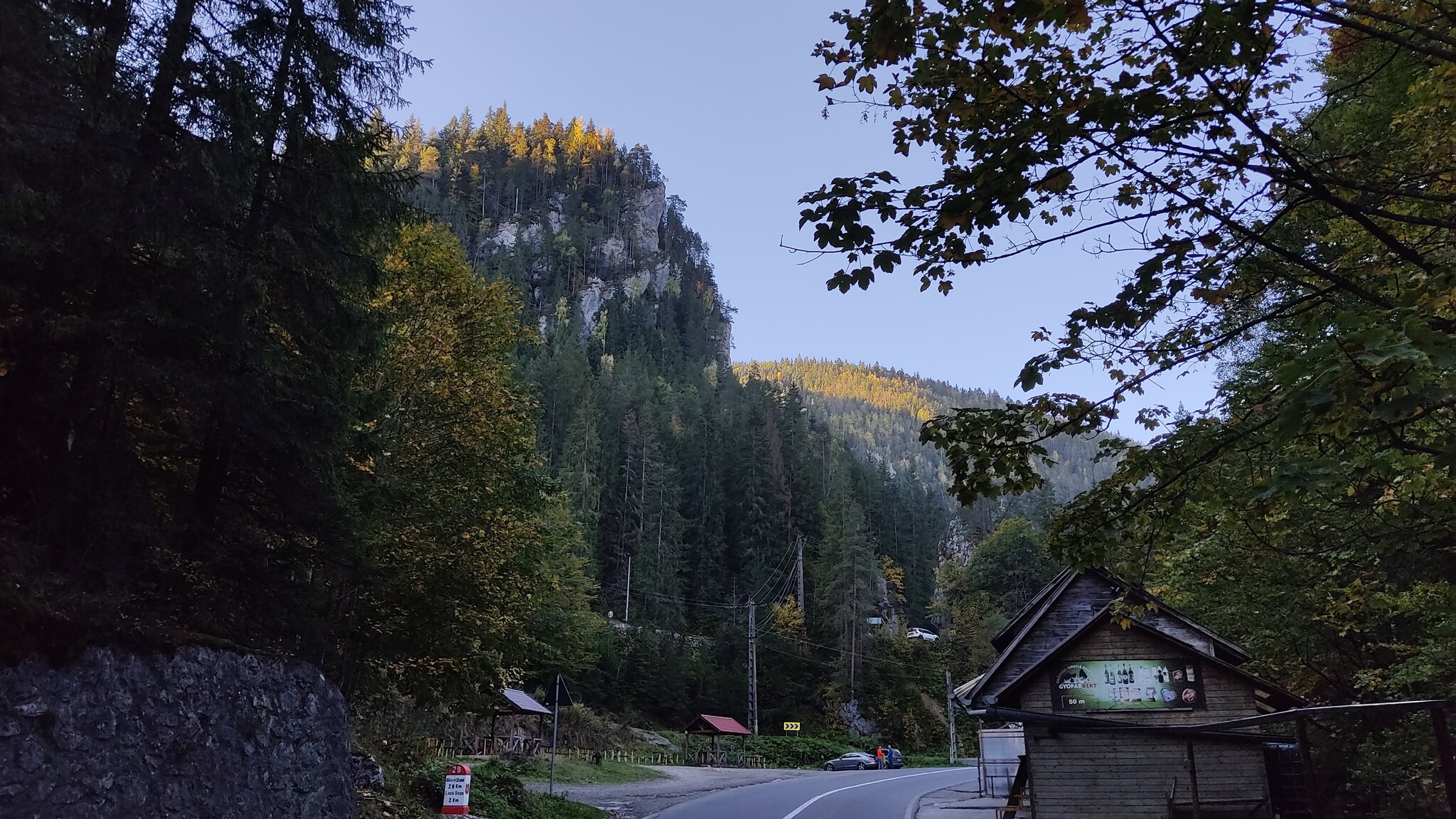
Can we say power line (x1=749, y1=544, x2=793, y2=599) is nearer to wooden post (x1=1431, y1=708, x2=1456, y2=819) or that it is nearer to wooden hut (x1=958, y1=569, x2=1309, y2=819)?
wooden hut (x1=958, y1=569, x2=1309, y2=819)

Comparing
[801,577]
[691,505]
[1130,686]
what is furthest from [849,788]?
[691,505]

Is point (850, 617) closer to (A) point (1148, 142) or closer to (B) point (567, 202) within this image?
(A) point (1148, 142)

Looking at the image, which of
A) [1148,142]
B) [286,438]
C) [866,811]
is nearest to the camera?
[1148,142]

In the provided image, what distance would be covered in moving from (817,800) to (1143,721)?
1052 centimetres

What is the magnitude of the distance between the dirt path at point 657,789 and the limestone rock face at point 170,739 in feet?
35.3

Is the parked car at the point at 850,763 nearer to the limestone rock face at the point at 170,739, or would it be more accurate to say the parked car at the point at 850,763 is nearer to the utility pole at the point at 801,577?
the utility pole at the point at 801,577

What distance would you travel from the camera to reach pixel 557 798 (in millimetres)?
18391

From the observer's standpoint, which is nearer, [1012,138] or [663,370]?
[1012,138]

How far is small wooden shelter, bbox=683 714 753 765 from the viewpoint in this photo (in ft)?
136

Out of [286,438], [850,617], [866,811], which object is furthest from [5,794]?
[850,617]

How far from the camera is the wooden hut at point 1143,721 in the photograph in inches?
591

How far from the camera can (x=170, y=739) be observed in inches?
274

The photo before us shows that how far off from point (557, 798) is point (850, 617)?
44168 millimetres

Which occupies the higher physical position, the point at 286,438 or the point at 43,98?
the point at 43,98
